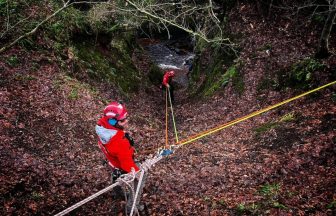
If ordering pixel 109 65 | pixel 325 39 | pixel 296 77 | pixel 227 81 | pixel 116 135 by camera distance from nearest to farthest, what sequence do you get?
pixel 116 135 < pixel 325 39 < pixel 296 77 < pixel 227 81 < pixel 109 65

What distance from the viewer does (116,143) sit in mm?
5484

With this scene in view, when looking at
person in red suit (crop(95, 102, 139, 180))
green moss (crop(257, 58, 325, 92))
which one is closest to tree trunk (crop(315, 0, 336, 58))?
green moss (crop(257, 58, 325, 92))

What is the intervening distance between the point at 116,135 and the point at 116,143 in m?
0.15

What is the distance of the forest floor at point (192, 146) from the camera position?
6871 mm

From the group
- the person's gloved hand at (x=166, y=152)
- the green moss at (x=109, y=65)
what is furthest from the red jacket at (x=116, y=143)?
the green moss at (x=109, y=65)

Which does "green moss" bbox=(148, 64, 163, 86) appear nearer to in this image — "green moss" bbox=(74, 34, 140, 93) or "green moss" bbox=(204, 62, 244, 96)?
"green moss" bbox=(74, 34, 140, 93)

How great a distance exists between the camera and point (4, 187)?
22.6 ft

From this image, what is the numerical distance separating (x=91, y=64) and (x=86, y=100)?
10.5 feet

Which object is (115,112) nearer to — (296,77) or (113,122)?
(113,122)

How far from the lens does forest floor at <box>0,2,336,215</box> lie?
22.5 feet

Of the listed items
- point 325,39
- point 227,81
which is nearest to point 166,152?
point 325,39

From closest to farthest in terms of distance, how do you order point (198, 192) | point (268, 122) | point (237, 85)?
point (198, 192) → point (268, 122) → point (237, 85)

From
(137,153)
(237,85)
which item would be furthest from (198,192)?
(237,85)

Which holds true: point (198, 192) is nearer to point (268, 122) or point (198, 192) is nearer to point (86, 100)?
point (268, 122)
